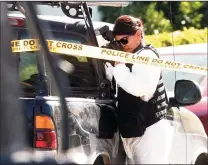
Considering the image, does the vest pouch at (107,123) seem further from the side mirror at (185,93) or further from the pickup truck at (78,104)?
the side mirror at (185,93)

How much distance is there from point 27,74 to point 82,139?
1.85ft

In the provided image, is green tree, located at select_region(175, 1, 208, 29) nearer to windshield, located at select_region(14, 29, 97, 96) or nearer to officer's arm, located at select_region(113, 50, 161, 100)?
officer's arm, located at select_region(113, 50, 161, 100)

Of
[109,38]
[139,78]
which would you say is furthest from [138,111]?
[109,38]

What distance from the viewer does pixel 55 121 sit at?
10.8 ft

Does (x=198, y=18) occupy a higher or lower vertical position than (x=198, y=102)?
higher

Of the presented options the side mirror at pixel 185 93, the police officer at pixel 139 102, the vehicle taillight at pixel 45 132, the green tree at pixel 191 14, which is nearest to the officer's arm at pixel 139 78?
the police officer at pixel 139 102

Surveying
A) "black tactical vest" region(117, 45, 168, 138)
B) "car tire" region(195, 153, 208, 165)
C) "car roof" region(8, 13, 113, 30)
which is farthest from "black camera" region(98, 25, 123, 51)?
"car tire" region(195, 153, 208, 165)

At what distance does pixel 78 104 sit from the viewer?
11.8 feet

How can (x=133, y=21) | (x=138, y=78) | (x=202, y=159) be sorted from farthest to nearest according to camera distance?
(x=202, y=159), (x=133, y=21), (x=138, y=78)

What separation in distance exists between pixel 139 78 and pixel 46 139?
0.89m

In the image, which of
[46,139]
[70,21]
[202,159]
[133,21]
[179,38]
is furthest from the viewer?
[202,159]

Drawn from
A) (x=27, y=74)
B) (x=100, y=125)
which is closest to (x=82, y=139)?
(x=100, y=125)

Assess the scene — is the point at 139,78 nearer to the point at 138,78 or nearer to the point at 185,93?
the point at 138,78

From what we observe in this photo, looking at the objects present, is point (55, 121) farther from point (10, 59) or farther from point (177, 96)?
point (177, 96)
